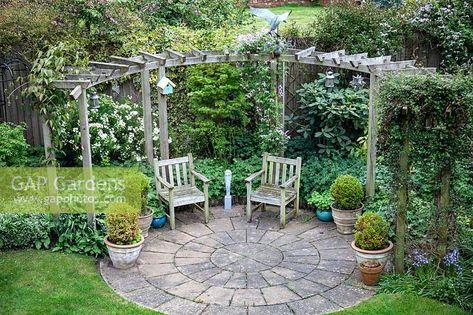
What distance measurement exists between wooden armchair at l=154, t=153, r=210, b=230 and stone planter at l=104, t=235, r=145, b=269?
1.14m

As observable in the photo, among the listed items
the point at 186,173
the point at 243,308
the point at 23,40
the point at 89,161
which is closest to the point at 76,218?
the point at 89,161

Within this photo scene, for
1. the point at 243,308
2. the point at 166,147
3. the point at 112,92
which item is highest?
the point at 112,92

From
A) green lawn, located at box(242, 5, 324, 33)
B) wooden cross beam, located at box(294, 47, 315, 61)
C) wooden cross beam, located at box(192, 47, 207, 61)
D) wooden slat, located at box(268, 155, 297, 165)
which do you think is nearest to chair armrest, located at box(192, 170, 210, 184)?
wooden slat, located at box(268, 155, 297, 165)

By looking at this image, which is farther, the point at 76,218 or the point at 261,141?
the point at 261,141

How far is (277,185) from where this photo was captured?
8273mm

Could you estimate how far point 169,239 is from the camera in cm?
753

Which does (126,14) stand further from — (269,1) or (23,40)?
(269,1)

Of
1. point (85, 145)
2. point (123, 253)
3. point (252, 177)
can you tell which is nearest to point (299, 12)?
point (252, 177)

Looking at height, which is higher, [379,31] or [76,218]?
[379,31]

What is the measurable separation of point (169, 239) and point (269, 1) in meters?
13.0

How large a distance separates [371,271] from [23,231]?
12.9ft

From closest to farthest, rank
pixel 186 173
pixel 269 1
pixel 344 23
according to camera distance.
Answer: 1. pixel 186 173
2. pixel 344 23
3. pixel 269 1

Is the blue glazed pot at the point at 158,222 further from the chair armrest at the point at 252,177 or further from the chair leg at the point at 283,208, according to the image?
the chair leg at the point at 283,208

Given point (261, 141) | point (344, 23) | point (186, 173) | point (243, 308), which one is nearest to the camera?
point (243, 308)
